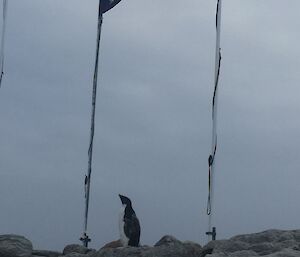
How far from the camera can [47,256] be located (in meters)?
20.3

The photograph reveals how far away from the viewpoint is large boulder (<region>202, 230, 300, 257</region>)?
1516cm

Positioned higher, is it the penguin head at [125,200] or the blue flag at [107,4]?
the blue flag at [107,4]

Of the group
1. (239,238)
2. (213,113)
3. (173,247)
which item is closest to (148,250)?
(173,247)

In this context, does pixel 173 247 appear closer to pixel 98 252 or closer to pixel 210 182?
pixel 98 252

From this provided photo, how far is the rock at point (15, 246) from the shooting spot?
19734mm

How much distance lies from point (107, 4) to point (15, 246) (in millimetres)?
7726

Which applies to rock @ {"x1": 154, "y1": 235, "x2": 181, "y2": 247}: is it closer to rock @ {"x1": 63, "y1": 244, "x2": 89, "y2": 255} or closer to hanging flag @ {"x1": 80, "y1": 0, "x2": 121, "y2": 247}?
rock @ {"x1": 63, "y1": 244, "x2": 89, "y2": 255}

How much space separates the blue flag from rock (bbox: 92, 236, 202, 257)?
8.26 metres

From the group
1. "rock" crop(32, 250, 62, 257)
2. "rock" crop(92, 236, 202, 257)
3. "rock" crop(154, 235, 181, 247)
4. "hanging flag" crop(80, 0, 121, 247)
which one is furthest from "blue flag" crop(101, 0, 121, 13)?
"rock" crop(92, 236, 202, 257)

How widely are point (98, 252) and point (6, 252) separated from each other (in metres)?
2.94

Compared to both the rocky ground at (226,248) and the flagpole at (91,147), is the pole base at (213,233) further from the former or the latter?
the flagpole at (91,147)

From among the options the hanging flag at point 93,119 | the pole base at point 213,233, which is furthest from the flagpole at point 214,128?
the hanging flag at point 93,119

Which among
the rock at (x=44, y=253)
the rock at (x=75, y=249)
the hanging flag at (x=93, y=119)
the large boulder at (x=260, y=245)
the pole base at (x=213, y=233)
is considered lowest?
the rock at (x=44, y=253)

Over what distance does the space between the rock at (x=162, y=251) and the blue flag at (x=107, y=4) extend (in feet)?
27.1
